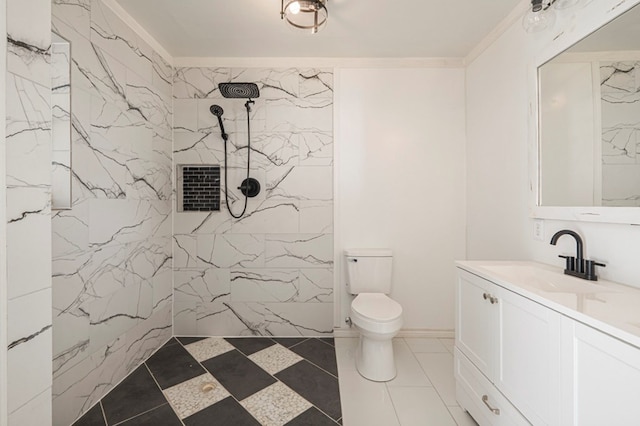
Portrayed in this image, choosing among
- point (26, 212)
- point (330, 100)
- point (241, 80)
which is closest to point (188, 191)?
point (241, 80)

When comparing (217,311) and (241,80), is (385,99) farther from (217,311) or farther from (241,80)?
(217,311)

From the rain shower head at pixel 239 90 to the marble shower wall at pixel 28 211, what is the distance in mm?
1368

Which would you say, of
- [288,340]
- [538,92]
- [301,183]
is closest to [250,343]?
[288,340]

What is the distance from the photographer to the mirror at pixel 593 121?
44.1 inches

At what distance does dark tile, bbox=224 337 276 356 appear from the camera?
218cm

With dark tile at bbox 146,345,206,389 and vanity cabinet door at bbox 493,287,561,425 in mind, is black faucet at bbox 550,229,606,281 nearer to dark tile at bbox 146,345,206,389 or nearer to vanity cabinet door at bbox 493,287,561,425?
vanity cabinet door at bbox 493,287,561,425

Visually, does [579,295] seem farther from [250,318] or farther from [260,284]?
[250,318]

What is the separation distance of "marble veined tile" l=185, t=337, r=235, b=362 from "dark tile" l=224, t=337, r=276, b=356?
57 mm

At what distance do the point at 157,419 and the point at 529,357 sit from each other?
6.04ft

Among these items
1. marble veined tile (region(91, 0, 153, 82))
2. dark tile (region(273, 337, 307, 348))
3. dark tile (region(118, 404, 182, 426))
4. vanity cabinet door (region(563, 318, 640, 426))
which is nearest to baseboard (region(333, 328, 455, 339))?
dark tile (region(273, 337, 307, 348))

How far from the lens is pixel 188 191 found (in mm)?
2402

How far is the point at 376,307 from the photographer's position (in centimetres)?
191

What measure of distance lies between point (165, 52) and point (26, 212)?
6.77 feet

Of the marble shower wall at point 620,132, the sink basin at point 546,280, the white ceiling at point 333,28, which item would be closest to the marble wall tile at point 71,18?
the white ceiling at point 333,28
